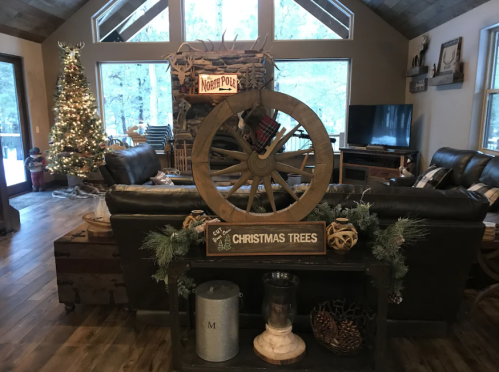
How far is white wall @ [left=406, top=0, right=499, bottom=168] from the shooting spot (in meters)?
4.45

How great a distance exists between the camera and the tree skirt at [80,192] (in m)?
6.00

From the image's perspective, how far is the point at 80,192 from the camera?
239 inches

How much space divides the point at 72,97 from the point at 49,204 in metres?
1.71

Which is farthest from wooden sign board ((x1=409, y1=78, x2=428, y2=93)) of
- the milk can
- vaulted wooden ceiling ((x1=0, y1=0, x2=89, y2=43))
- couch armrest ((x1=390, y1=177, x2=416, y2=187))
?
vaulted wooden ceiling ((x1=0, y1=0, x2=89, y2=43))

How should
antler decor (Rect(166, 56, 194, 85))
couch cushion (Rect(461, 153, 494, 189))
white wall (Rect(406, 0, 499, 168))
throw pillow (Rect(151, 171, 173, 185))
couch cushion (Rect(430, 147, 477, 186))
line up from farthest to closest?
antler decor (Rect(166, 56, 194, 85)), white wall (Rect(406, 0, 499, 168)), throw pillow (Rect(151, 171, 173, 185)), couch cushion (Rect(430, 147, 477, 186)), couch cushion (Rect(461, 153, 494, 189))

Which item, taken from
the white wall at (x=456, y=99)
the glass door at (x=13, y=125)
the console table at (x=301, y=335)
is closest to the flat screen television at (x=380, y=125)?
the white wall at (x=456, y=99)

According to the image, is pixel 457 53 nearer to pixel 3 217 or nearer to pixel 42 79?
pixel 3 217

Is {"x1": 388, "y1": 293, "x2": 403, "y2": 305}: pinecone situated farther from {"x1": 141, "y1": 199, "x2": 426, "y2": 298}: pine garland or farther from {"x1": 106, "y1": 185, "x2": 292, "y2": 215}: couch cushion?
{"x1": 106, "y1": 185, "x2": 292, "y2": 215}: couch cushion

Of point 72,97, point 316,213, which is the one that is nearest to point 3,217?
point 72,97

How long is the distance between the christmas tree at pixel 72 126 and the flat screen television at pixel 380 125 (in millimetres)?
4245

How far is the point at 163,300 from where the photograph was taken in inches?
89.9

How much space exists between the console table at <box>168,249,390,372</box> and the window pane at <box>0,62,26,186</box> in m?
5.44

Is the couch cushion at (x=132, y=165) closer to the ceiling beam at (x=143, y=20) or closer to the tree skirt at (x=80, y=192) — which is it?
the tree skirt at (x=80, y=192)

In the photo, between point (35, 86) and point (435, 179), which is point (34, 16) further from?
point (435, 179)
